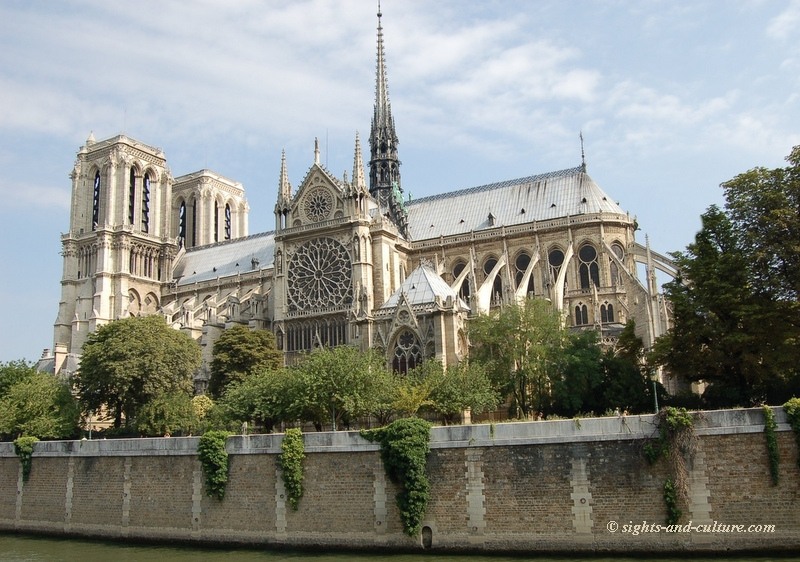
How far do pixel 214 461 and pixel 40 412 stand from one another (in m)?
18.1

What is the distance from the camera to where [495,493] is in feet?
87.8

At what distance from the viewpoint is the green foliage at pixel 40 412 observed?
141 feet

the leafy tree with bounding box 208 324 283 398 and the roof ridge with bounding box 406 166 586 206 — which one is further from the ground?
the roof ridge with bounding box 406 166 586 206

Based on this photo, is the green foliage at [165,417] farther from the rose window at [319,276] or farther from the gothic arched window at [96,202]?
the gothic arched window at [96,202]

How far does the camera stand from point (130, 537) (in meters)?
33.5

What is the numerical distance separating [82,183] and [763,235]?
69238mm

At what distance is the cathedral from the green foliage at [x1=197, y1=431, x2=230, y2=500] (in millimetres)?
15225

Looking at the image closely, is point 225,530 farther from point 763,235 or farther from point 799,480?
point 763,235

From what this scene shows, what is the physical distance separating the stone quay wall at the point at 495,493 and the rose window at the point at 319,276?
84.4 feet

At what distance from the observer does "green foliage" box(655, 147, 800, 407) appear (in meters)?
30.6

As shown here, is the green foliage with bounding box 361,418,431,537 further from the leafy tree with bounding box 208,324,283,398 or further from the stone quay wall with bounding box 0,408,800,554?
the leafy tree with bounding box 208,324,283,398

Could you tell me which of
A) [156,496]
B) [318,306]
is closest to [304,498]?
[156,496]

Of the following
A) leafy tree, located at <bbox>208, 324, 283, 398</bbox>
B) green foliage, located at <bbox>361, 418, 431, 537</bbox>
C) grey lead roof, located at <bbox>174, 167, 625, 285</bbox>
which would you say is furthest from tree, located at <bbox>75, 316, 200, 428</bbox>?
grey lead roof, located at <bbox>174, 167, 625, 285</bbox>

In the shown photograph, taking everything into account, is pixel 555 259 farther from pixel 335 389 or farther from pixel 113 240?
pixel 113 240
